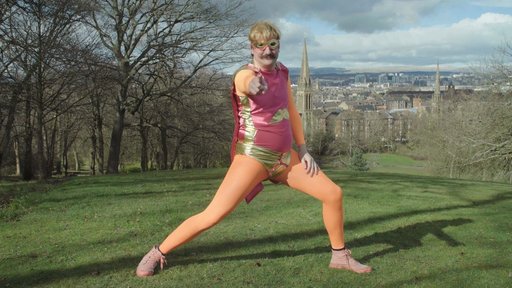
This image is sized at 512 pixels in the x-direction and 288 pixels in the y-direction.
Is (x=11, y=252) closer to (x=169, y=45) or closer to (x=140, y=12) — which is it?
(x=169, y=45)

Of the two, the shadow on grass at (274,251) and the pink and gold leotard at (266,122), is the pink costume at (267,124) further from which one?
the shadow on grass at (274,251)

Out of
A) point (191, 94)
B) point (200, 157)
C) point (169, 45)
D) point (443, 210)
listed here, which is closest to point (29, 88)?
point (169, 45)

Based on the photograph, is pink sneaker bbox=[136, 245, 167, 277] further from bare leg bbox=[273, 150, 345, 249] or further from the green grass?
bare leg bbox=[273, 150, 345, 249]

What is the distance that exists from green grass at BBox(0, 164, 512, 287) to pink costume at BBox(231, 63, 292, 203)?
4.02 ft

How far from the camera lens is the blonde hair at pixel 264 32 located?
4172 mm

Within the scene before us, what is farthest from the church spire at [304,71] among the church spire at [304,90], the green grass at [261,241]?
the green grass at [261,241]

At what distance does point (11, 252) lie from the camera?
559 centimetres

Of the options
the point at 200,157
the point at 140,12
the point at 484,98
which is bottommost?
the point at 200,157

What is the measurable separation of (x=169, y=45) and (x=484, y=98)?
18.1 m

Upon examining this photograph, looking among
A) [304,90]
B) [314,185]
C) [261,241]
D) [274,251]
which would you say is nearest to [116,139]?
[261,241]

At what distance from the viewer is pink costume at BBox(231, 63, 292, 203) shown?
4332 millimetres

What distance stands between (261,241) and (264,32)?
2896 millimetres

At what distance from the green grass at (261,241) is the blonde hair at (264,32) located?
227 cm

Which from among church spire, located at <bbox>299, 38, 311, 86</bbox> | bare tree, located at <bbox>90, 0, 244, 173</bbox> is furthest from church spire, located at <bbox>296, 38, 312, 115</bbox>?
bare tree, located at <bbox>90, 0, 244, 173</bbox>
